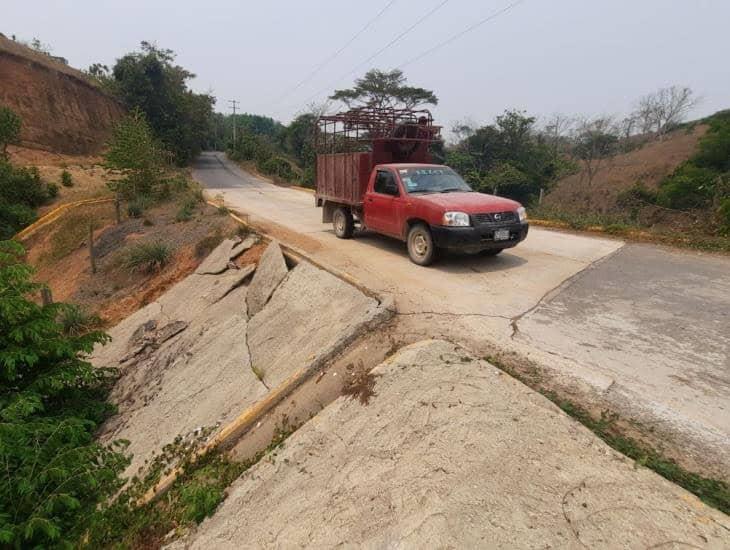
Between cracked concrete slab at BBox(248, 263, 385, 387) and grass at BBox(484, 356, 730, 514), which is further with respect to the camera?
cracked concrete slab at BBox(248, 263, 385, 387)

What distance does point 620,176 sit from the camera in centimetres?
3100

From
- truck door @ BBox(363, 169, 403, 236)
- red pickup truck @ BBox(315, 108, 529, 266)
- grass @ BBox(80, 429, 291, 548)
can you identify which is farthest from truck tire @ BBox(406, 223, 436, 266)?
grass @ BBox(80, 429, 291, 548)

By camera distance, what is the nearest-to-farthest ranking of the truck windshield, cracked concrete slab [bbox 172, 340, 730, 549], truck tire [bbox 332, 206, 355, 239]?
cracked concrete slab [bbox 172, 340, 730, 549]
the truck windshield
truck tire [bbox 332, 206, 355, 239]

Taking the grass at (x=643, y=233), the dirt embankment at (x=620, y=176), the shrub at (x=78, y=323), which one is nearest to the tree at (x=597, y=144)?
the dirt embankment at (x=620, y=176)

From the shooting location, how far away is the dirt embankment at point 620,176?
2824 centimetres

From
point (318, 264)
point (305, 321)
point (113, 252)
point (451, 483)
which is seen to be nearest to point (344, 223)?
point (318, 264)

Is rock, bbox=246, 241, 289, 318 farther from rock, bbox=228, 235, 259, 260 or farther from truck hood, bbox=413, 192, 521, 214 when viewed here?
truck hood, bbox=413, 192, 521, 214

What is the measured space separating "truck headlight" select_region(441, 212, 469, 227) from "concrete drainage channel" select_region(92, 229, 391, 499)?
6.21 feet

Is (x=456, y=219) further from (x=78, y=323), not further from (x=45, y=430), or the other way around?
(x=78, y=323)

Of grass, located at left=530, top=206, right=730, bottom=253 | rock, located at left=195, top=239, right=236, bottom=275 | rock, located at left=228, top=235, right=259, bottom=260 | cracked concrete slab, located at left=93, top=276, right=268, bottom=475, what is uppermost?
grass, located at left=530, top=206, right=730, bottom=253

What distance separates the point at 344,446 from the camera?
11.4 feet

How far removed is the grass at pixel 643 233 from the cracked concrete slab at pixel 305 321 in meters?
7.99

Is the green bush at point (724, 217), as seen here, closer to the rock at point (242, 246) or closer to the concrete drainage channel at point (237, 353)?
the concrete drainage channel at point (237, 353)

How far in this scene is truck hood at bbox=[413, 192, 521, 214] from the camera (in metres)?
6.84
